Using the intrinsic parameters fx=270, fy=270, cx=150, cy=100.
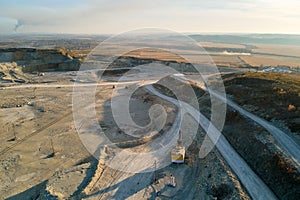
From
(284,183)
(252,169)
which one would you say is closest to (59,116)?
(252,169)

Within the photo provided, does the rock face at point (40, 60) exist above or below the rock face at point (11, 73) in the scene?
above

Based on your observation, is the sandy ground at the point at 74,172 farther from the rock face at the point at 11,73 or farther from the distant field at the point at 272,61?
the distant field at the point at 272,61

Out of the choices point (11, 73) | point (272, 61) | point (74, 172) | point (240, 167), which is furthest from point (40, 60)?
point (272, 61)

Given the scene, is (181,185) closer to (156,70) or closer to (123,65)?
(156,70)

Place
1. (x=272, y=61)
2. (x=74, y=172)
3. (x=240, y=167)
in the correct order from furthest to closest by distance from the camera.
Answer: (x=272, y=61)
(x=74, y=172)
(x=240, y=167)

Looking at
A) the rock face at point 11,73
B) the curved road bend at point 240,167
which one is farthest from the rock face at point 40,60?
the curved road bend at point 240,167

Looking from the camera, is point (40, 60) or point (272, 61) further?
point (272, 61)

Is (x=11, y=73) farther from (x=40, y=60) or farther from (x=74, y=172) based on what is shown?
(x=74, y=172)

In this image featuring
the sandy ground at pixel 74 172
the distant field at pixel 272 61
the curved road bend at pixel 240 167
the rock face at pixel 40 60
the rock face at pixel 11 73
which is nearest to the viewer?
the curved road bend at pixel 240 167
